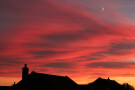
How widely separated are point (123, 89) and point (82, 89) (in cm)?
1943

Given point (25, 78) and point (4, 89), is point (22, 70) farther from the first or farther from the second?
point (4, 89)

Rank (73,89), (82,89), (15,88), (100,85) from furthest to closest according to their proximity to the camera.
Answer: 1. (100,85)
2. (82,89)
3. (73,89)
4. (15,88)

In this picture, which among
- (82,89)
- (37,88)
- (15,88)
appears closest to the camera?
(37,88)

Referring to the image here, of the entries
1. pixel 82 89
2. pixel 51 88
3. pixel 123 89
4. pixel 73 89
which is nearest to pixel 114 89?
pixel 123 89

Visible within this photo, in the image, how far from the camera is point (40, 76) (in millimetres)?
47844

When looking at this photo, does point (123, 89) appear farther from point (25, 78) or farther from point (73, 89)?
point (25, 78)

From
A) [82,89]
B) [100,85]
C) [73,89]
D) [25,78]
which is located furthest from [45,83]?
[100,85]

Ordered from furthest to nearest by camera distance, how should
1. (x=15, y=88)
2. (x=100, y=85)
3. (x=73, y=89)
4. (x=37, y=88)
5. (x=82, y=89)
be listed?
(x=100, y=85), (x=82, y=89), (x=73, y=89), (x=15, y=88), (x=37, y=88)

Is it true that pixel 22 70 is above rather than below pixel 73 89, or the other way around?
above

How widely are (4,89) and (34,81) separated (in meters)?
18.8

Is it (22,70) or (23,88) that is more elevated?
(22,70)

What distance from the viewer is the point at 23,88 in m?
47.8

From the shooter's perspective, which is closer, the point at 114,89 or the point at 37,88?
the point at 37,88

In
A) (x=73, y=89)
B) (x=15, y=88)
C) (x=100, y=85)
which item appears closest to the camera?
(x=15, y=88)
